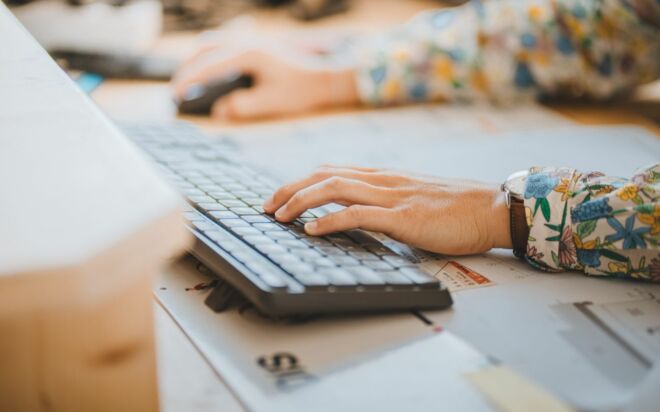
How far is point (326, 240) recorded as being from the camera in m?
0.56

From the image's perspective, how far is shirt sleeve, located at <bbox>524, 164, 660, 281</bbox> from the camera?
0.59 metres

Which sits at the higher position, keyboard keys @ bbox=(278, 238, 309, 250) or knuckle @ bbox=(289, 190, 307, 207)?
knuckle @ bbox=(289, 190, 307, 207)

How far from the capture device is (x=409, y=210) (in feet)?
2.00

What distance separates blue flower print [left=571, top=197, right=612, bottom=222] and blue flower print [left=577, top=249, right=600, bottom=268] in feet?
0.09

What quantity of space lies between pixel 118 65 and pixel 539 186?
2.33 feet

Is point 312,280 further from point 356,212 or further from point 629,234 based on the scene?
point 629,234

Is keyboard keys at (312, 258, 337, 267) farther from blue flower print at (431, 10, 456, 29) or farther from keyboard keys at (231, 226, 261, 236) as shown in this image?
blue flower print at (431, 10, 456, 29)

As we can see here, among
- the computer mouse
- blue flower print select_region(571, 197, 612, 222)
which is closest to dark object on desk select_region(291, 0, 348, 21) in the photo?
the computer mouse

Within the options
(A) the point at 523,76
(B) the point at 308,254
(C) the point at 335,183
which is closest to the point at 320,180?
(C) the point at 335,183

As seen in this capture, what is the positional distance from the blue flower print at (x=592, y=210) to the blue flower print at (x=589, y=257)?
3 centimetres

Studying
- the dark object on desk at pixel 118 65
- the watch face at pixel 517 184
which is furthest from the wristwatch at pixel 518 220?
the dark object on desk at pixel 118 65

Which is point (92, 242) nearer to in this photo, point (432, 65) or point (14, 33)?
point (14, 33)

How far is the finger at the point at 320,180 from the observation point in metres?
0.60

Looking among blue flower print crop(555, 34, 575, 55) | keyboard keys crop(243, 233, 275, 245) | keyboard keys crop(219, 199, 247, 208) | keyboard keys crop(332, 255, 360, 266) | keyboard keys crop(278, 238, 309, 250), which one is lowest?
keyboard keys crop(332, 255, 360, 266)
